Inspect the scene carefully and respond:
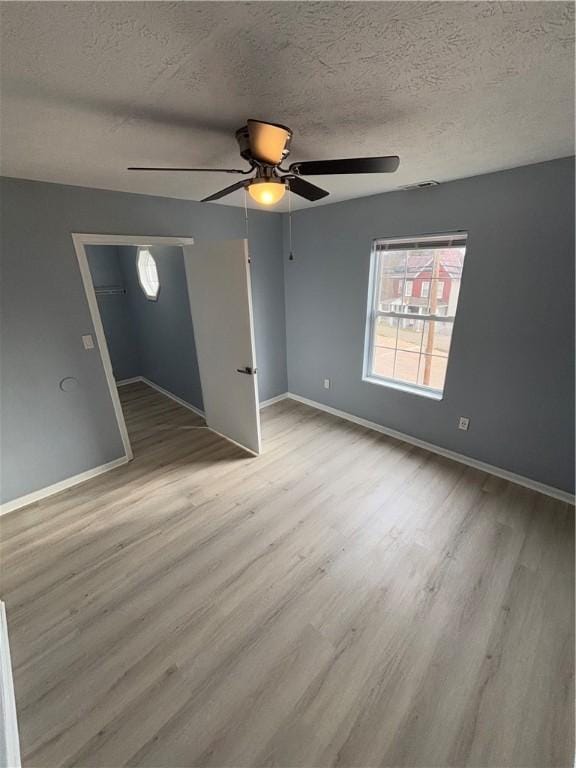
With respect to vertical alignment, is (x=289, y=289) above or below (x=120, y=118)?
→ below

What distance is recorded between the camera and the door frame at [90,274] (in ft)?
7.75

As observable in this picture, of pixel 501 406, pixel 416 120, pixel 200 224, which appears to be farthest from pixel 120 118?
pixel 501 406

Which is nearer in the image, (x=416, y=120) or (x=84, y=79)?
(x=84, y=79)

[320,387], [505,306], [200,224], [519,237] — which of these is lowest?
[320,387]

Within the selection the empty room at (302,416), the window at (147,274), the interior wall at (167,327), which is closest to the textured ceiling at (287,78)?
the empty room at (302,416)

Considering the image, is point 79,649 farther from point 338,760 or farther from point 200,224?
point 200,224

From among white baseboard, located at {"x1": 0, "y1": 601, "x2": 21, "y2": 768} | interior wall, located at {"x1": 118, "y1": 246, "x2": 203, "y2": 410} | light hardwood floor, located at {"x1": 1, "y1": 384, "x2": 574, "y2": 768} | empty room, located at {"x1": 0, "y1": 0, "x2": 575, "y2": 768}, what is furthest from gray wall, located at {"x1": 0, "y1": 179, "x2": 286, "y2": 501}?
white baseboard, located at {"x1": 0, "y1": 601, "x2": 21, "y2": 768}

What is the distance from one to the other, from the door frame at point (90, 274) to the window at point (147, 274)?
1.31 meters

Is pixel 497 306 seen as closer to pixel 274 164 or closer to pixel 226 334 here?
pixel 274 164

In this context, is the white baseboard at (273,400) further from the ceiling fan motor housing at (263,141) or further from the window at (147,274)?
the ceiling fan motor housing at (263,141)

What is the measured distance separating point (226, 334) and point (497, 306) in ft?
7.34

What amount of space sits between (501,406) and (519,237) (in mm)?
1256

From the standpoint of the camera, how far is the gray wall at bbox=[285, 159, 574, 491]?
2.06 metres

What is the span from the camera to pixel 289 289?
12.5ft
